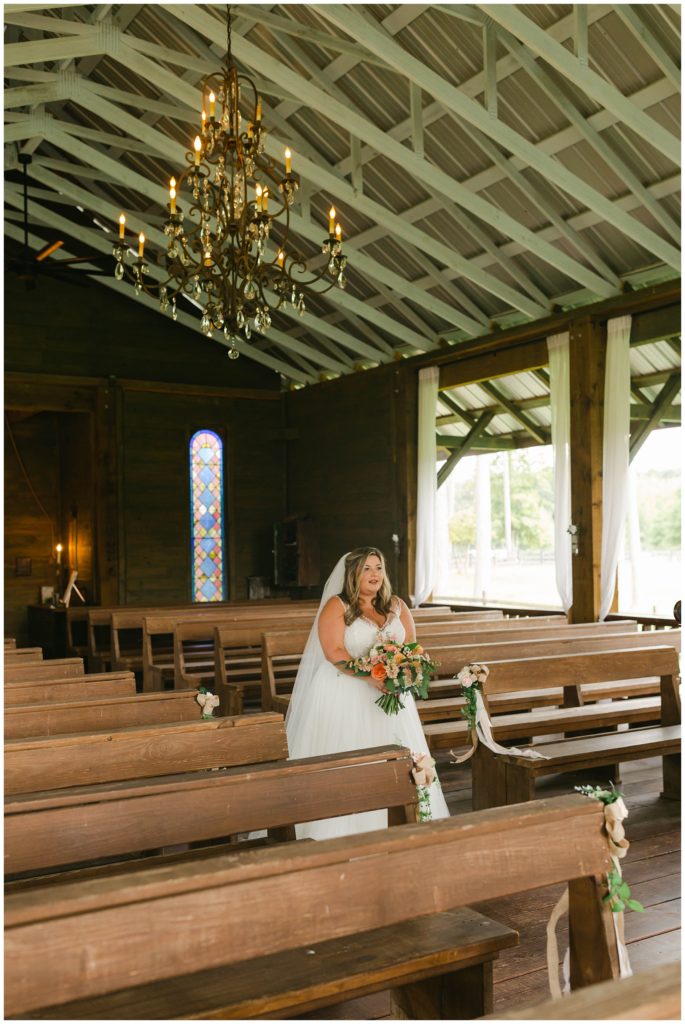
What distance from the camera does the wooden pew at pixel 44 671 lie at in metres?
4.82

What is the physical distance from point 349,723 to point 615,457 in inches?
194

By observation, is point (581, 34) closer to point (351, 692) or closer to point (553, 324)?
point (553, 324)

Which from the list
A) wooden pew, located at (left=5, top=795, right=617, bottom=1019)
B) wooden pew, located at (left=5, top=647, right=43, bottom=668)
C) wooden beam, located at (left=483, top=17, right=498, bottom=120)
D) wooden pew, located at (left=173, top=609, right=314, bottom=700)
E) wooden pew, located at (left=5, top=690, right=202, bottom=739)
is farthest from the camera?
wooden beam, located at (left=483, top=17, right=498, bottom=120)

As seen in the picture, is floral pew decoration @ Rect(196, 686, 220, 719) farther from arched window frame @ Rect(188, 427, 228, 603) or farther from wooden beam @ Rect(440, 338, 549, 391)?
arched window frame @ Rect(188, 427, 228, 603)

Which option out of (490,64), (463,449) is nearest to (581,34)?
(490,64)

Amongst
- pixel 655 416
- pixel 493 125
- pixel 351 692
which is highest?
pixel 493 125

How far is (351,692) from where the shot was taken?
4410mm

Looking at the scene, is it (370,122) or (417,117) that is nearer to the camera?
(417,117)

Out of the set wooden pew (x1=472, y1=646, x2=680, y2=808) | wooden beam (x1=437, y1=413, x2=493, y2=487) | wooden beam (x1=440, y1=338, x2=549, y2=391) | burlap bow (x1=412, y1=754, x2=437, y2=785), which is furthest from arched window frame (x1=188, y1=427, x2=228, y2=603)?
burlap bow (x1=412, y1=754, x2=437, y2=785)

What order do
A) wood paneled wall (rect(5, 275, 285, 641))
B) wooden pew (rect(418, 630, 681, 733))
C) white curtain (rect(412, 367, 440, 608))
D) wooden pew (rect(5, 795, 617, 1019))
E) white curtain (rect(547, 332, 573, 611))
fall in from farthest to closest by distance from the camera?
wood paneled wall (rect(5, 275, 285, 641))
white curtain (rect(412, 367, 440, 608))
white curtain (rect(547, 332, 573, 611))
wooden pew (rect(418, 630, 681, 733))
wooden pew (rect(5, 795, 617, 1019))

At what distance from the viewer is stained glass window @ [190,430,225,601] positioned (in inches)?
519

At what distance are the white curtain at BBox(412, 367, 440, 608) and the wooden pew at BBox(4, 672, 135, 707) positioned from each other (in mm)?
6584

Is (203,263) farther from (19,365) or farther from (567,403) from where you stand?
(19,365)

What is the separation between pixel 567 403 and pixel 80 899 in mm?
8004
